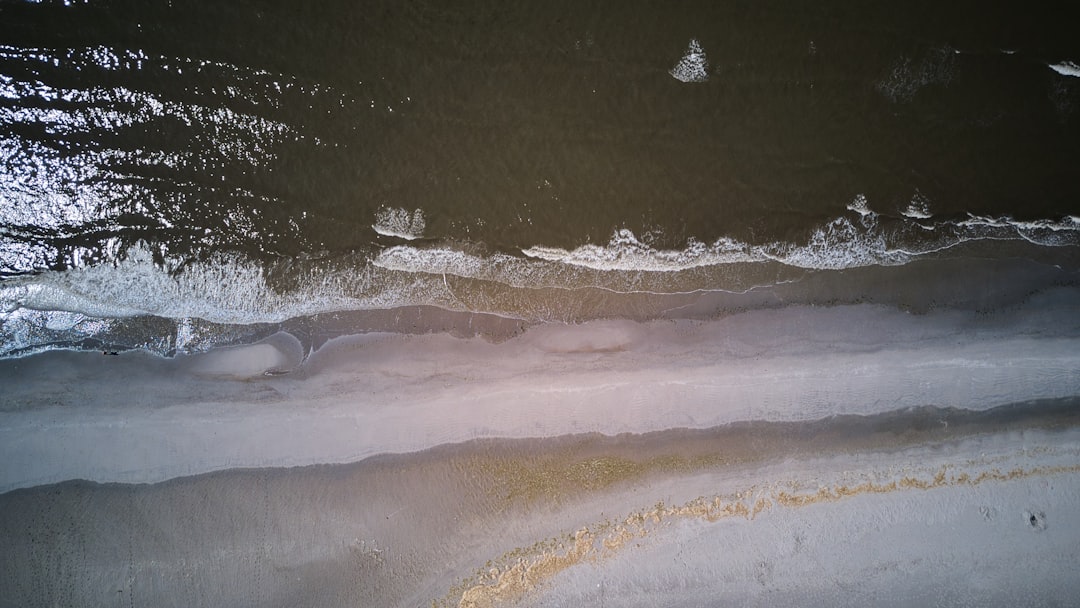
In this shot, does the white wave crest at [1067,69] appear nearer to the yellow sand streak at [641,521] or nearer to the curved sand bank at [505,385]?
the curved sand bank at [505,385]

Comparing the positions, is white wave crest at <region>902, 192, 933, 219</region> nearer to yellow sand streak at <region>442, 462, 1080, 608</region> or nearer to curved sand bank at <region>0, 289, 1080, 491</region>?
curved sand bank at <region>0, 289, 1080, 491</region>

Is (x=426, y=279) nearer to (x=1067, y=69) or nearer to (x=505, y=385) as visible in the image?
(x=505, y=385)

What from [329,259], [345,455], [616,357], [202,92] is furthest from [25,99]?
[616,357]

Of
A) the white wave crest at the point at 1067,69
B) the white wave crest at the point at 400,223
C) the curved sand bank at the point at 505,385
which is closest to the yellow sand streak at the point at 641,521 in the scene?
the curved sand bank at the point at 505,385

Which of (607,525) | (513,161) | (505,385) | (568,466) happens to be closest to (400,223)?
(513,161)

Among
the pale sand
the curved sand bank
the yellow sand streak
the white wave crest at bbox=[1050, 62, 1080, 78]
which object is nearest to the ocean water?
the white wave crest at bbox=[1050, 62, 1080, 78]

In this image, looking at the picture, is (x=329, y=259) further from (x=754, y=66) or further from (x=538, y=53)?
(x=754, y=66)
